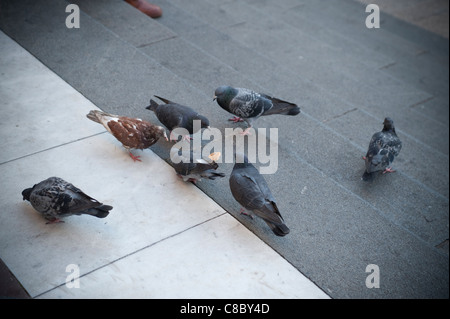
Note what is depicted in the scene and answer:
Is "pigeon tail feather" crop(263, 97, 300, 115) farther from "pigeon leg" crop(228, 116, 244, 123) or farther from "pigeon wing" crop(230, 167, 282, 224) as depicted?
"pigeon wing" crop(230, 167, 282, 224)

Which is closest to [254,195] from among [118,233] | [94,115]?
[118,233]

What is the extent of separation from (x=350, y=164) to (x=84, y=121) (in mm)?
3055

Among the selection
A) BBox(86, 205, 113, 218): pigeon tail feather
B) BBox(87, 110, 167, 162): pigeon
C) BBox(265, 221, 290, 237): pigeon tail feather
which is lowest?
BBox(265, 221, 290, 237): pigeon tail feather

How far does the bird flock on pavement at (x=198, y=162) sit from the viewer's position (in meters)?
3.85

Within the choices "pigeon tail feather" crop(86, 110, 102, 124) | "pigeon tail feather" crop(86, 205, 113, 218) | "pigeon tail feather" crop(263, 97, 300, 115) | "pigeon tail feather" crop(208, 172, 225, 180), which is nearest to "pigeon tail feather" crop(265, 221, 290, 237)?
"pigeon tail feather" crop(208, 172, 225, 180)

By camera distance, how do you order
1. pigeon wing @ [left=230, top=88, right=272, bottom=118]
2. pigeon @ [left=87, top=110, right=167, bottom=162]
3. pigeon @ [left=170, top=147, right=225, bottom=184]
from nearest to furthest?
pigeon @ [left=170, top=147, right=225, bottom=184] → pigeon @ [left=87, top=110, right=167, bottom=162] → pigeon wing @ [left=230, top=88, right=272, bottom=118]

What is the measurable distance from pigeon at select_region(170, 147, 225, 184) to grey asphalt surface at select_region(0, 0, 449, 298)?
0.74 feet

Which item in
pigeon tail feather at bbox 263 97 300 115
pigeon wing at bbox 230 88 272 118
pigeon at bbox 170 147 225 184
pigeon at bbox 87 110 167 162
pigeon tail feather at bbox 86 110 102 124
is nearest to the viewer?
pigeon at bbox 170 147 225 184

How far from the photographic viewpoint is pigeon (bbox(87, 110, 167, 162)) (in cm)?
466

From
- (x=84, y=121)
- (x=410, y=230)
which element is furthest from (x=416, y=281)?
(x=84, y=121)

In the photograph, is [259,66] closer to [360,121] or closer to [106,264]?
[360,121]

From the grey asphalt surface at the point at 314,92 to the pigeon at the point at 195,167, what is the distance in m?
0.22

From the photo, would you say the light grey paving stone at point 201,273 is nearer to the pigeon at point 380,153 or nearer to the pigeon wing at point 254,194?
the pigeon wing at point 254,194

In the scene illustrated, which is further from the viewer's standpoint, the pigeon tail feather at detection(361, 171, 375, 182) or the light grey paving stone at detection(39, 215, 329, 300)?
the pigeon tail feather at detection(361, 171, 375, 182)
